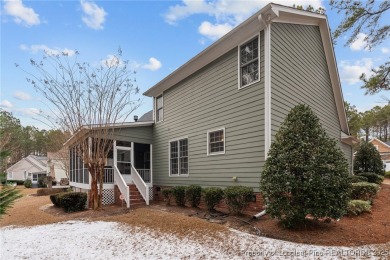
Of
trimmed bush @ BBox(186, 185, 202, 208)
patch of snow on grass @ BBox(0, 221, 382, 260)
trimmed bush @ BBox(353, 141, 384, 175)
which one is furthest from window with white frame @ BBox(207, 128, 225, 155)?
trimmed bush @ BBox(353, 141, 384, 175)

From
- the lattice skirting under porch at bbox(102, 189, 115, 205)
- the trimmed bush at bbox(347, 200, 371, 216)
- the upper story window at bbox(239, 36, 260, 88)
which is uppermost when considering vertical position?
the upper story window at bbox(239, 36, 260, 88)

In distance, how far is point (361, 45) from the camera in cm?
1162

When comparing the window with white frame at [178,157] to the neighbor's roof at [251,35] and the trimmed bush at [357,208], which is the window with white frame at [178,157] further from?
the trimmed bush at [357,208]

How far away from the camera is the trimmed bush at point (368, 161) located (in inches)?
619

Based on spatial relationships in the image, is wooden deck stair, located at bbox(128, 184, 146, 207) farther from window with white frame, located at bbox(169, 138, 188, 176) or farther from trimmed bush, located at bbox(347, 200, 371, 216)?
trimmed bush, located at bbox(347, 200, 371, 216)

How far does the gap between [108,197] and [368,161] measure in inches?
581

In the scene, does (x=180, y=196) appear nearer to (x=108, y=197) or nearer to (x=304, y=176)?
(x=108, y=197)

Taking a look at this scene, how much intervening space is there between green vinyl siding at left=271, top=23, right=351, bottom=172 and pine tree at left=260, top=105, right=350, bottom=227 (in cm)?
170

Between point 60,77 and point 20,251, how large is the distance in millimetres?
7788

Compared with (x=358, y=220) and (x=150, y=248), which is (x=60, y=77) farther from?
(x=358, y=220)

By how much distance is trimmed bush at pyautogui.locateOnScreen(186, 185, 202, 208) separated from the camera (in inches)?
426

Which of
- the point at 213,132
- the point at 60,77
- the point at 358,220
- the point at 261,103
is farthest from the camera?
the point at 60,77

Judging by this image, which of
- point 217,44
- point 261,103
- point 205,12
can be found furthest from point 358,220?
point 205,12

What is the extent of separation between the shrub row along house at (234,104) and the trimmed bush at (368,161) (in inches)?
54.9
